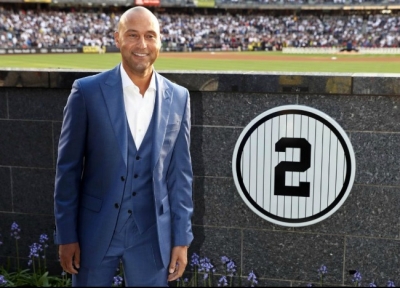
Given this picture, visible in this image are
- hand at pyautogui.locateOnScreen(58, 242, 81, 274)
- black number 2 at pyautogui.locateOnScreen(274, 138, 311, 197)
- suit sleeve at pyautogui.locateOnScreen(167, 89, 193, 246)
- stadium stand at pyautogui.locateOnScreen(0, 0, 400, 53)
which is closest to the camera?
hand at pyautogui.locateOnScreen(58, 242, 81, 274)

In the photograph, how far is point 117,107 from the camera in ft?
8.81

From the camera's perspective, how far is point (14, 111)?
455 centimetres

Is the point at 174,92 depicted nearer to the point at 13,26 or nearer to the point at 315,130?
the point at 315,130

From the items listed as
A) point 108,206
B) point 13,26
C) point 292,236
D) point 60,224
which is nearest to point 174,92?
point 108,206

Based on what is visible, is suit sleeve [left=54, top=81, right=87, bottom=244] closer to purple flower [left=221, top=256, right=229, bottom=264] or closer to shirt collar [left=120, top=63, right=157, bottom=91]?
shirt collar [left=120, top=63, right=157, bottom=91]

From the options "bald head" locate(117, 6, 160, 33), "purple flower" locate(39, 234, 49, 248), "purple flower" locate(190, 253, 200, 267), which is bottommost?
"purple flower" locate(190, 253, 200, 267)

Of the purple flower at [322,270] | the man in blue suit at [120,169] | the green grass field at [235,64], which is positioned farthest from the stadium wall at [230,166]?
the green grass field at [235,64]

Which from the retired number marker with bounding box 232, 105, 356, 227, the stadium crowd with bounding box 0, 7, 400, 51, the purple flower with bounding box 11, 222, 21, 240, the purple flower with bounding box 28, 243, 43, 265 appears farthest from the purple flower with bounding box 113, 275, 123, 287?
the stadium crowd with bounding box 0, 7, 400, 51

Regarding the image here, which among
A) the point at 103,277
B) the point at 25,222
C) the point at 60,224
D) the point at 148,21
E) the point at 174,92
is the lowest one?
the point at 25,222

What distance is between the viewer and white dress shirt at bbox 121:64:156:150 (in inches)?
107

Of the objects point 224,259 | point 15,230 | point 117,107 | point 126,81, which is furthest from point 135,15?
point 15,230

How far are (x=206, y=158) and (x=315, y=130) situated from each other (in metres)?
0.88

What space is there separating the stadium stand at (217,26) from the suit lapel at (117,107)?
3544 centimetres

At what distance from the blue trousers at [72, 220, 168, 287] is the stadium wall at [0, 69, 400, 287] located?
1661 millimetres
